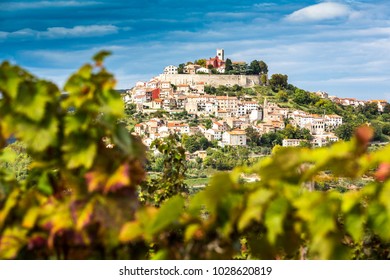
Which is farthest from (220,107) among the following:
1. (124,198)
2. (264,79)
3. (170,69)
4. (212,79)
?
(124,198)

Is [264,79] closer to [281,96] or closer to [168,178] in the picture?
[281,96]

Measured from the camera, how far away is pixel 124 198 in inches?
25.2

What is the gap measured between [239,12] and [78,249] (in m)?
58.0

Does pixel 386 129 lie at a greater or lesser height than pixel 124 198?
lesser

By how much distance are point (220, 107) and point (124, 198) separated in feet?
152

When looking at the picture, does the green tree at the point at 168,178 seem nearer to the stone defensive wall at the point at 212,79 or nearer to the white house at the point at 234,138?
the white house at the point at 234,138

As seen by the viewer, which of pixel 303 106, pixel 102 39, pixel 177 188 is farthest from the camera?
pixel 303 106

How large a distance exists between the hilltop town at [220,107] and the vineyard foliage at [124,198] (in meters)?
36.5

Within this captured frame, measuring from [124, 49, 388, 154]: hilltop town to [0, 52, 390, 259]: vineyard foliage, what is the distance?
3651cm

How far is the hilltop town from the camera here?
40.9 meters

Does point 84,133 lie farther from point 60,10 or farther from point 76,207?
point 60,10

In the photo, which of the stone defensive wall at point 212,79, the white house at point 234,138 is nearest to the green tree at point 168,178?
the white house at point 234,138

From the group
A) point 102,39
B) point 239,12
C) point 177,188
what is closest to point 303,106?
point 239,12

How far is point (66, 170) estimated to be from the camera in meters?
0.67
